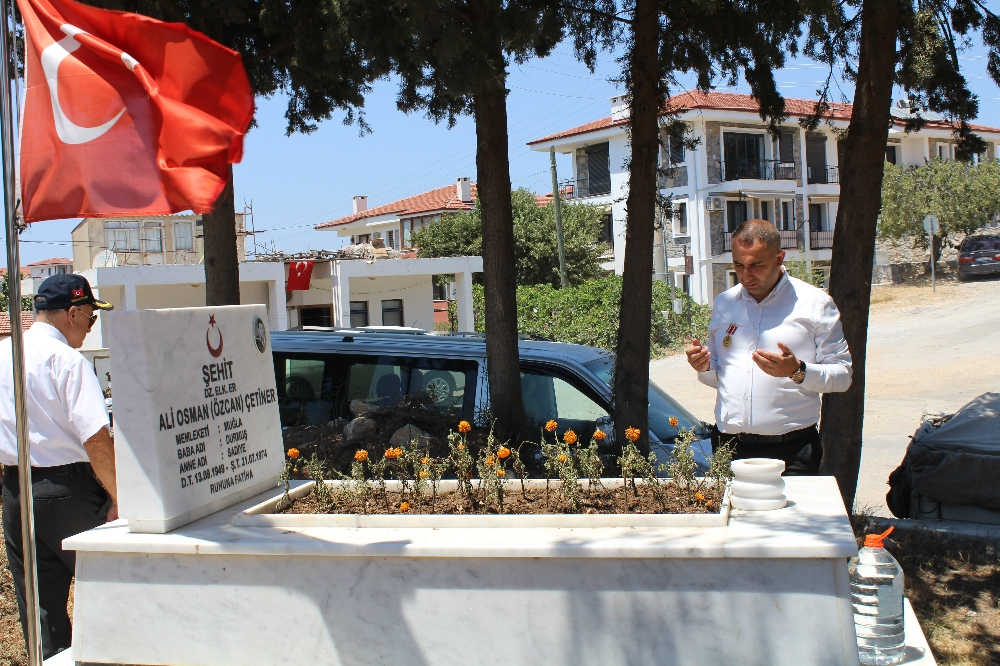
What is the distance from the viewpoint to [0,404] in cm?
366

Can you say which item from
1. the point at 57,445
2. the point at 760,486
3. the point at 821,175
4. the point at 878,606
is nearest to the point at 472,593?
the point at 760,486

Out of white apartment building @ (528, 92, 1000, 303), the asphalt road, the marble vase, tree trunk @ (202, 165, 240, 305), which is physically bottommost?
the asphalt road

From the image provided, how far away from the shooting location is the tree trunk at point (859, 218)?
5.46 meters

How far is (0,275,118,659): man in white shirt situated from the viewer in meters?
3.59

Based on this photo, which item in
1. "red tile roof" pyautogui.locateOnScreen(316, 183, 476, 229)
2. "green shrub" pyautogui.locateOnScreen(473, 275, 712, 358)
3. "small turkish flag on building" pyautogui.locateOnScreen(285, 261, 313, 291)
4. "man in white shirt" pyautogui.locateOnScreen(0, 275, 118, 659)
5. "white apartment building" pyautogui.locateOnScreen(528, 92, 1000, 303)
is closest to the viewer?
"man in white shirt" pyautogui.locateOnScreen(0, 275, 118, 659)

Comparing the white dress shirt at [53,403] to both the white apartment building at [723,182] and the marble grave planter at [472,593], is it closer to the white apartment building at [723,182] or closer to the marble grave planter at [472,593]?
the marble grave planter at [472,593]

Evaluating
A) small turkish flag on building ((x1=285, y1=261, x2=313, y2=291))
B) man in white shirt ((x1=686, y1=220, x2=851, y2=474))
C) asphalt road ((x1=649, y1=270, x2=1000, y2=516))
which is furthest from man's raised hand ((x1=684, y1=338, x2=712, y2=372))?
small turkish flag on building ((x1=285, y1=261, x2=313, y2=291))

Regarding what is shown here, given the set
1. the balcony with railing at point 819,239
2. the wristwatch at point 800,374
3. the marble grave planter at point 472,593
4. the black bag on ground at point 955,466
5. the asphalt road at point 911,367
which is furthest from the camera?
the balcony with railing at point 819,239

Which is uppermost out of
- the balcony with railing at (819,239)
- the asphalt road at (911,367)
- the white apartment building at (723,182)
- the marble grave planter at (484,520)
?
the white apartment building at (723,182)

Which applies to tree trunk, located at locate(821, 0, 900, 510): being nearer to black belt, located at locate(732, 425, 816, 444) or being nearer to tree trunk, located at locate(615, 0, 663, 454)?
tree trunk, located at locate(615, 0, 663, 454)

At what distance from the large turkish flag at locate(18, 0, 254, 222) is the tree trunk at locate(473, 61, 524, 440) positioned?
2.53 meters

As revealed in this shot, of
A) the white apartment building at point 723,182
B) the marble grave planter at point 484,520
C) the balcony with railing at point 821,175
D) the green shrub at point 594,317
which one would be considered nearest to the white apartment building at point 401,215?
the white apartment building at point 723,182

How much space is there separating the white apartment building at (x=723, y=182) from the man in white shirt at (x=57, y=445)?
3291cm

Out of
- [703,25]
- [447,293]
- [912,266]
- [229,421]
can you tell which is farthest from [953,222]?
[229,421]
